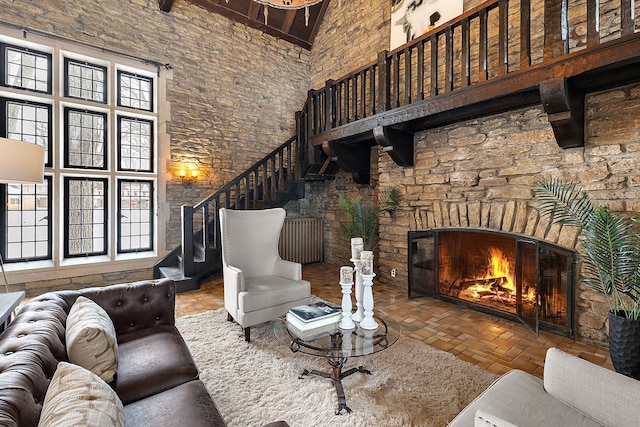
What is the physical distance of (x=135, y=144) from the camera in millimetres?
5168

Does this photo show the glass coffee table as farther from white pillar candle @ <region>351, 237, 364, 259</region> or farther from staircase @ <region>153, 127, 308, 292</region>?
staircase @ <region>153, 127, 308, 292</region>

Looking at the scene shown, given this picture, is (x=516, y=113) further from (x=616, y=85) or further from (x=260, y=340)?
(x=260, y=340)

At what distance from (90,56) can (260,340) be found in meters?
4.99

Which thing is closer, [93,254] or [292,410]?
[292,410]

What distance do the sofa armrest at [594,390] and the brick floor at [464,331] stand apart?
1094 millimetres

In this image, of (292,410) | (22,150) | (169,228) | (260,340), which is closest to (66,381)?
(292,410)

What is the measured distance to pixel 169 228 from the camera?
208 inches

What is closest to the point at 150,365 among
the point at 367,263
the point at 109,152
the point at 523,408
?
the point at 367,263

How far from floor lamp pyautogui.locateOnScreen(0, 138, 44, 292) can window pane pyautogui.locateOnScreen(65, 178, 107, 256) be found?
3.13m

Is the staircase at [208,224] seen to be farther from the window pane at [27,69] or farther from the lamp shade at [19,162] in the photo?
the window pane at [27,69]

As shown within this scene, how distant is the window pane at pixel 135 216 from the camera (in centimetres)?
504

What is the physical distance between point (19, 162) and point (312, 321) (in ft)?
7.26

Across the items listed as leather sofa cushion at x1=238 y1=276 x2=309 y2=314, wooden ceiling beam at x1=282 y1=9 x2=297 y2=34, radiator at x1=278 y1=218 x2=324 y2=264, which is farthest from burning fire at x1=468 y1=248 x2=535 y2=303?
wooden ceiling beam at x1=282 y1=9 x2=297 y2=34

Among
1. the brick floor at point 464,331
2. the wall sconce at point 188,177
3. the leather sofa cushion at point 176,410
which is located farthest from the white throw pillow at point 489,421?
the wall sconce at point 188,177
